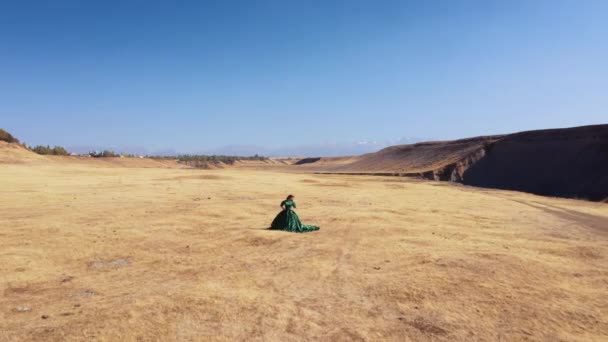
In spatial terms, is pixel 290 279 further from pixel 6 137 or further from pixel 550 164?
pixel 6 137

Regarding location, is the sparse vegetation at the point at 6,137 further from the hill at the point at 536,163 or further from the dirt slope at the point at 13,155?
the hill at the point at 536,163

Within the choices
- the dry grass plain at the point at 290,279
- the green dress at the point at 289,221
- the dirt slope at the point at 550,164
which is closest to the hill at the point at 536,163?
the dirt slope at the point at 550,164

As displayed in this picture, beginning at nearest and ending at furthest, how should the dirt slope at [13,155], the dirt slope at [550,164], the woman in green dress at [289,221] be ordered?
the woman in green dress at [289,221]
the dirt slope at [550,164]
the dirt slope at [13,155]

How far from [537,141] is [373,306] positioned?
175 ft

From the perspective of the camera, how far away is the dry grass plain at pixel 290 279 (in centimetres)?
670

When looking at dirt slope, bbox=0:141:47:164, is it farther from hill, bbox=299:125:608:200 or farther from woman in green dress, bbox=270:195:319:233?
hill, bbox=299:125:608:200

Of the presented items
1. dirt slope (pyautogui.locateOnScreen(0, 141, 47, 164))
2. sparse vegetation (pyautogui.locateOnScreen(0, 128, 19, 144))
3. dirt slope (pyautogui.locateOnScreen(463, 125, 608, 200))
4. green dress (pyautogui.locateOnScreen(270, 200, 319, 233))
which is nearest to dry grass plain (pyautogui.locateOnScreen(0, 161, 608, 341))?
green dress (pyautogui.locateOnScreen(270, 200, 319, 233))

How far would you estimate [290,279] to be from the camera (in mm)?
9266

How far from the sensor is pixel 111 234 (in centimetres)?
1317

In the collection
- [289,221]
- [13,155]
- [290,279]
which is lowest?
[290,279]

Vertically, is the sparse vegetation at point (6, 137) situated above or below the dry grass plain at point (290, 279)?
above

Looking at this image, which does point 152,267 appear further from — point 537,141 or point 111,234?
point 537,141

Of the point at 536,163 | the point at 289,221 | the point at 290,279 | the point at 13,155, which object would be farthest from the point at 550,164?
the point at 13,155

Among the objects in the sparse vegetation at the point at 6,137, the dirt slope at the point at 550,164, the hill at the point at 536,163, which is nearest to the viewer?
the dirt slope at the point at 550,164
